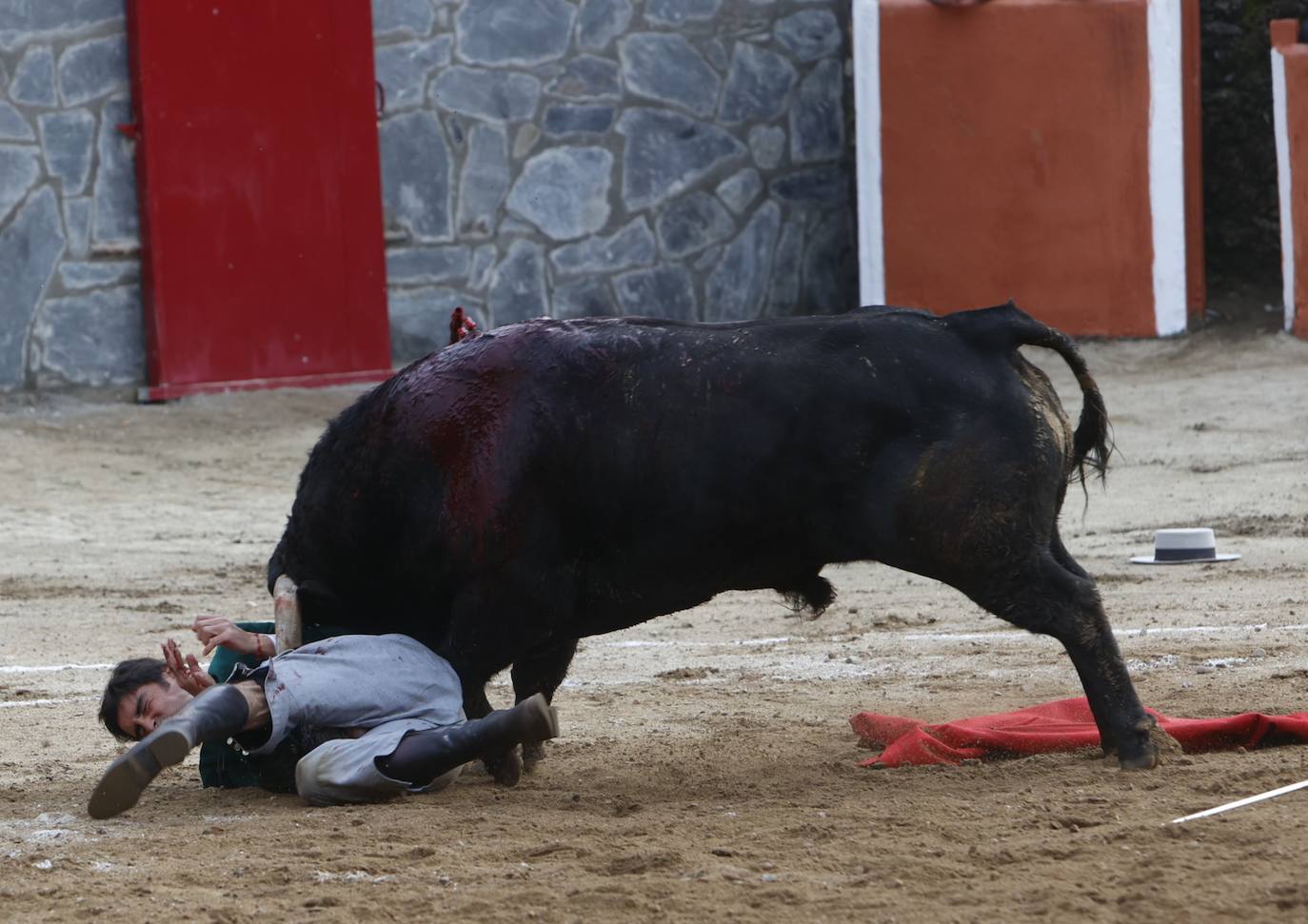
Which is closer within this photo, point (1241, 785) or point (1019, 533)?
point (1241, 785)

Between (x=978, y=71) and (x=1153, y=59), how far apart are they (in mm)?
1110

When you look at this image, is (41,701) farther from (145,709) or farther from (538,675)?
(538,675)

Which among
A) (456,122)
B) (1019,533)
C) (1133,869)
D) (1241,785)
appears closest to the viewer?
(1133,869)

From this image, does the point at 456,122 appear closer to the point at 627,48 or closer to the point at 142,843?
the point at 627,48

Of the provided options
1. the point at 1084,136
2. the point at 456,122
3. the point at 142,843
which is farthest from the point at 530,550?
the point at 1084,136

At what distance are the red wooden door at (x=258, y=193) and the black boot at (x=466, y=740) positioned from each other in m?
7.32

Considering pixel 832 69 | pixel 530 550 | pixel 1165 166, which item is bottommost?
pixel 530 550

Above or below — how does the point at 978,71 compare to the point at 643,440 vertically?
above

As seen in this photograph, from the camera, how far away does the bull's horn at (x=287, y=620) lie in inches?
→ 184

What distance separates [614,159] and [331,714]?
8.57 meters

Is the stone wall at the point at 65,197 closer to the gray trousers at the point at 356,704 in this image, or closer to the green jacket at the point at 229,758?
the green jacket at the point at 229,758

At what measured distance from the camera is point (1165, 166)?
12281 millimetres

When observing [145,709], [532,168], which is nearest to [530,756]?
[145,709]

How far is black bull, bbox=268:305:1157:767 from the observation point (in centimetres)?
436
